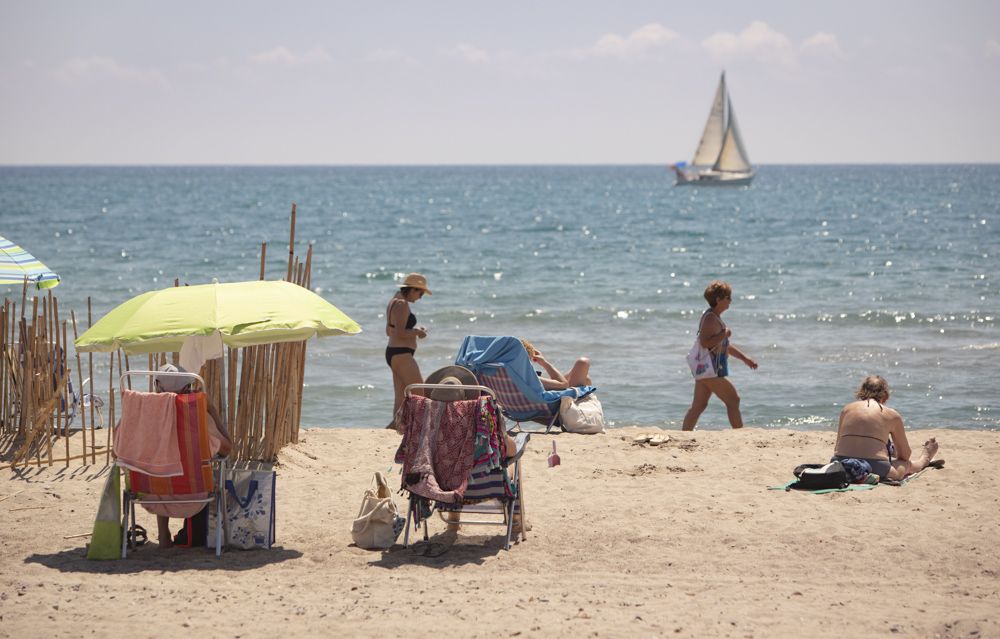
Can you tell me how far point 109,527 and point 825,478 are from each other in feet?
13.8

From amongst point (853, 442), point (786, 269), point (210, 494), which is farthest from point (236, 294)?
point (786, 269)

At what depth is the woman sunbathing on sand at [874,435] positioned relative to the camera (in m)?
7.03

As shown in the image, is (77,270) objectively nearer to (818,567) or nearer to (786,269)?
(786,269)

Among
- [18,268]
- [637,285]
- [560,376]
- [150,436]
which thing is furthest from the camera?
[637,285]

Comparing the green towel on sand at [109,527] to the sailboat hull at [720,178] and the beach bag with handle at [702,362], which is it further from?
the sailboat hull at [720,178]

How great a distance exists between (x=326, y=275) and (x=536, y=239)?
1251cm

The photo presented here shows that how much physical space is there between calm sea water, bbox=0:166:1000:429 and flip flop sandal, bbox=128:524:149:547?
5.12 m

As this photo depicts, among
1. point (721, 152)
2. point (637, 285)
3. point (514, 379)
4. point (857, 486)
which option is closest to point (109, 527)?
point (514, 379)

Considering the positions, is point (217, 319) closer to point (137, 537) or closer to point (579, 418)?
point (137, 537)

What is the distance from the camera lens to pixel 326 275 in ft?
83.5

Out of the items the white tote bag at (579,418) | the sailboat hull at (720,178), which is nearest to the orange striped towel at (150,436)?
the white tote bag at (579,418)

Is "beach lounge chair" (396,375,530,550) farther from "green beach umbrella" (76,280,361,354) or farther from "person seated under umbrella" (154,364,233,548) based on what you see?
"person seated under umbrella" (154,364,233,548)

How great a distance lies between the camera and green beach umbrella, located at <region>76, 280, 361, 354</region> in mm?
5914

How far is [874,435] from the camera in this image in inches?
277
